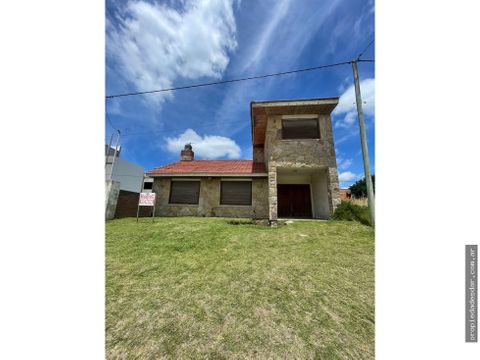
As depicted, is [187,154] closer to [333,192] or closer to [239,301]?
[333,192]

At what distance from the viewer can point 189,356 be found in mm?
1284

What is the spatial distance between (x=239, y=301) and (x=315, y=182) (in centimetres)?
893

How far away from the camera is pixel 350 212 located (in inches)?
263

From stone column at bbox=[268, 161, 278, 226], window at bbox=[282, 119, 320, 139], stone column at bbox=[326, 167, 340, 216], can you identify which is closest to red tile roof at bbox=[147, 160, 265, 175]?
stone column at bbox=[268, 161, 278, 226]

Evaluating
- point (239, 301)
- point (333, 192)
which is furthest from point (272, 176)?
point (239, 301)

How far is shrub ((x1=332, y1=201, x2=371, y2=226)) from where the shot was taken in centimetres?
632

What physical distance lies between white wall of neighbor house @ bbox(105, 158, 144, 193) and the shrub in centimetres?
2497

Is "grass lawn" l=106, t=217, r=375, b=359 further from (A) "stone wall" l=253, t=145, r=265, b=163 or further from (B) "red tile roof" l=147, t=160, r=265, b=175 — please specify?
(A) "stone wall" l=253, t=145, r=265, b=163

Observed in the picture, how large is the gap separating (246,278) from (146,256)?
2.21 m

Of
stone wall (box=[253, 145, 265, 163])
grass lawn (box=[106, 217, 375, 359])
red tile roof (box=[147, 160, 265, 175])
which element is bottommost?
grass lawn (box=[106, 217, 375, 359])

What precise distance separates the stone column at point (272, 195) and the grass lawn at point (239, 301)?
8.99 ft
